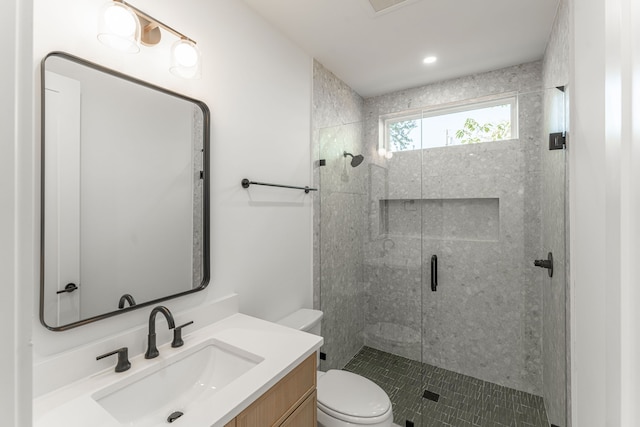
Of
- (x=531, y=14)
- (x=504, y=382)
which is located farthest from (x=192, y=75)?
(x=504, y=382)

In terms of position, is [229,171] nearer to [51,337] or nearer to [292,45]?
[51,337]

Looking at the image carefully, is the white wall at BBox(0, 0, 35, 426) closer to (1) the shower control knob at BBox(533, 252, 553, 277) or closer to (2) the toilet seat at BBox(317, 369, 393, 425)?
(2) the toilet seat at BBox(317, 369, 393, 425)

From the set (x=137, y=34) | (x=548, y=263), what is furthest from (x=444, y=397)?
(x=137, y=34)

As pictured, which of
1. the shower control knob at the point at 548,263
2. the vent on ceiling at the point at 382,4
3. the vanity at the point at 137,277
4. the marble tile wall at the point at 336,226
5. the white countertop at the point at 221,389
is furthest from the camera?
the marble tile wall at the point at 336,226

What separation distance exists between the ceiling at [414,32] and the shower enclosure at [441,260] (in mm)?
312

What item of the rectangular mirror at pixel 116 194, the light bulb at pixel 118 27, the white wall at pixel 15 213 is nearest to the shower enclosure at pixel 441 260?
the rectangular mirror at pixel 116 194

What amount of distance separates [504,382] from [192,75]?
9.37ft

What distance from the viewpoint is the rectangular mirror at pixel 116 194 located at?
0.94 metres

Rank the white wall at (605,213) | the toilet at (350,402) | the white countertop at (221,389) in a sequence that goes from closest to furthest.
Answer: the white wall at (605,213)
the white countertop at (221,389)
the toilet at (350,402)

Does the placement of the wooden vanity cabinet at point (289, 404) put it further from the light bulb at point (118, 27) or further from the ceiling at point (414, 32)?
the ceiling at point (414, 32)

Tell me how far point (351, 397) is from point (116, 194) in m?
1.50

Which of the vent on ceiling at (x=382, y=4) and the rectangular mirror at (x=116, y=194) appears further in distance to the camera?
the vent on ceiling at (x=382, y=4)

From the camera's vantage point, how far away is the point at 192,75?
48.9 inches

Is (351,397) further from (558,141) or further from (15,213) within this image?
(558,141)
